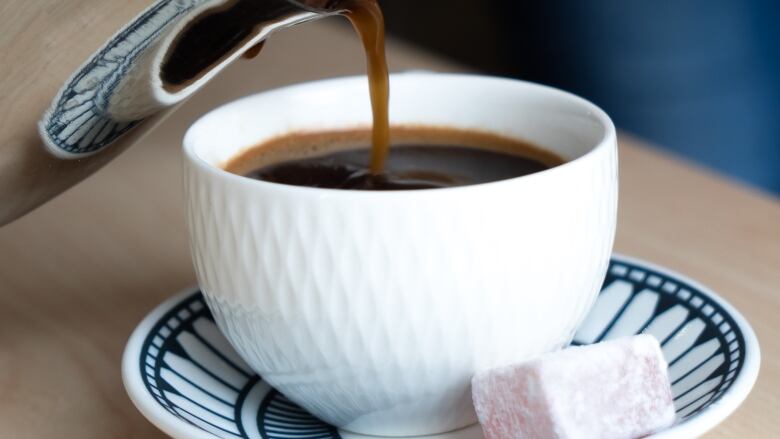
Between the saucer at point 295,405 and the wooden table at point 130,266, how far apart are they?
0.16 ft

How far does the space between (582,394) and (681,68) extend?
1.19 m

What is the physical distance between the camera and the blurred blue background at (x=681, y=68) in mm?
1615

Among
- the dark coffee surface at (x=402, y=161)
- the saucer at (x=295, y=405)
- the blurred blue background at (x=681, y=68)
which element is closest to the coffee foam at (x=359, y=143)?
the dark coffee surface at (x=402, y=161)

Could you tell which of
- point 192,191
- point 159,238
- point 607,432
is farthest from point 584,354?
point 159,238

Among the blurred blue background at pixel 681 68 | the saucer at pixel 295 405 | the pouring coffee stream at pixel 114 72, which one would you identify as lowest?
the blurred blue background at pixel 681 68

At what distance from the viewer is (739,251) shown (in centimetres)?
91

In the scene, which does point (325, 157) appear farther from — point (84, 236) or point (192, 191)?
point (84, 236)

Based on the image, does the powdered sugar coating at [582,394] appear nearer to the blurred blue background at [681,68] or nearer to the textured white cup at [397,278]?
the textured white cup at [397,278]

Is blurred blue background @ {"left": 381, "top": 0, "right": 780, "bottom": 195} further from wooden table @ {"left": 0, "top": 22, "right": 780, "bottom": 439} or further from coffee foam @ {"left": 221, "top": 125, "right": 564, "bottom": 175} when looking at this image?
coffee foam @ {"left": 221, "top": 125, "right": 564, "bottom": 175}

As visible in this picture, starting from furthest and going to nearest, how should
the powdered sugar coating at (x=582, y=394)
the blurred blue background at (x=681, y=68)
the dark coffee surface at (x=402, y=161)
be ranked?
the blurred blue background at (x=681, y=68) → the dark coffee surface at (x=402, y=161) → the powdered sugar coating at (x=582, y=394)

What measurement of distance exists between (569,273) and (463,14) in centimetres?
231

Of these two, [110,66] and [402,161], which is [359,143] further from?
[110,66]

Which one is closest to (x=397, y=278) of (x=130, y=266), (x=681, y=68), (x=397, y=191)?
(x=397, y=191)

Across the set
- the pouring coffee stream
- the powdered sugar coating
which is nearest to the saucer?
the powdered sugar coating
